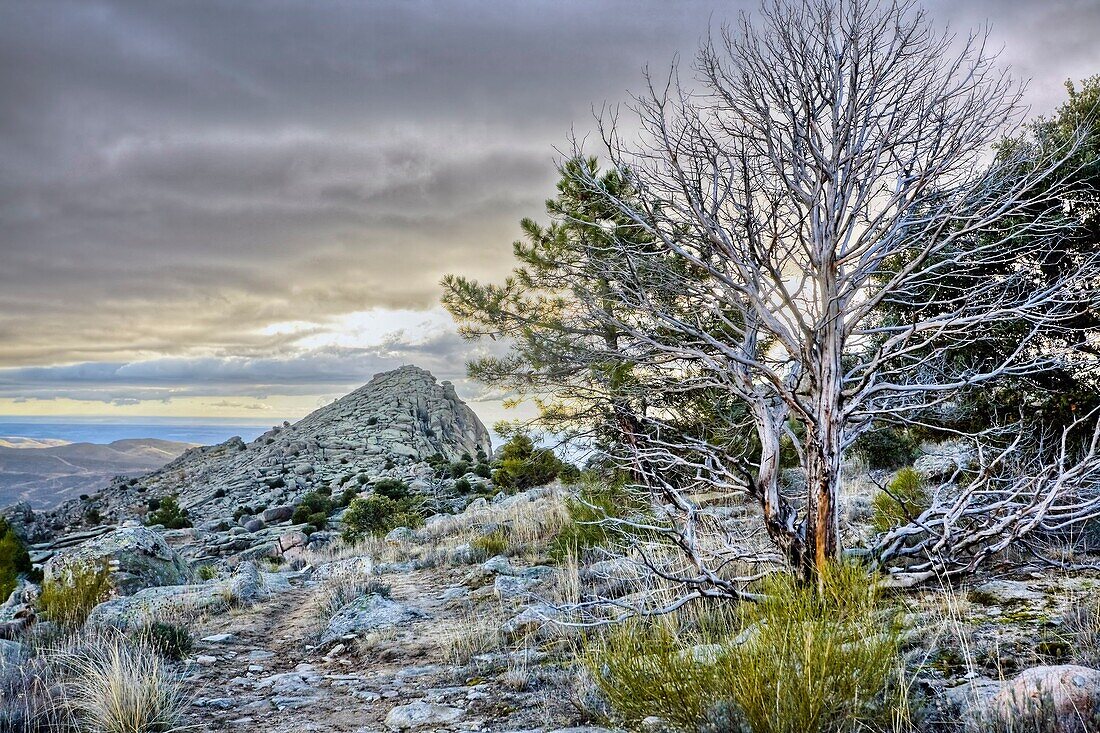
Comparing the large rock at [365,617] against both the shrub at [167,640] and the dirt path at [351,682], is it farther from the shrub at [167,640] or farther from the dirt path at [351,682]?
the shrub at [167,640]

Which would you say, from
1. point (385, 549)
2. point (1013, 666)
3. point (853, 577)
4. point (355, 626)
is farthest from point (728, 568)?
point (385, 549)

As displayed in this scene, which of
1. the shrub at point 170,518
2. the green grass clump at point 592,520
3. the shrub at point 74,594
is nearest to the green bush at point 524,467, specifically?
the green grass clump at point 592,520

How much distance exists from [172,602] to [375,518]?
44.9 ft

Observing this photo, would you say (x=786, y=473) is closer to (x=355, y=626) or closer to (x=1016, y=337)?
(x=1016, y=337)

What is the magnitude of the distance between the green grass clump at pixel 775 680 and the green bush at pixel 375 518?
679 inches

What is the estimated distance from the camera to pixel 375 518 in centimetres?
2211

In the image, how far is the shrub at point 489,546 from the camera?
1170 centimetres

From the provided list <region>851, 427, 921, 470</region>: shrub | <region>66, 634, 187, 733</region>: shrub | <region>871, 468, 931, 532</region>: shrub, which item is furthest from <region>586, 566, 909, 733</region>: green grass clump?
<region>851, 427, 921, 470</region>: shrub

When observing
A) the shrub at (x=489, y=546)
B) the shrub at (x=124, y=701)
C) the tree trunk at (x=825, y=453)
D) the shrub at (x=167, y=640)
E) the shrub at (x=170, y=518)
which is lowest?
the shrub at (x=170, y=518)

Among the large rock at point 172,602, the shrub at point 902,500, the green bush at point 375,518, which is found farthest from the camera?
the green bush at point 375,518

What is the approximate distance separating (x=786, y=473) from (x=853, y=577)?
10.5 meters

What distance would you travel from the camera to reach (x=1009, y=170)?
21.8 feet

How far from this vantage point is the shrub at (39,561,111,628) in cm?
803

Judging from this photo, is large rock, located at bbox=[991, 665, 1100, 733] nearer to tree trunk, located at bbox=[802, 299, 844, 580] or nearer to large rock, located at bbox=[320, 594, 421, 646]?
tree trunk, located at bbox=[802, 299, 844, 580]
